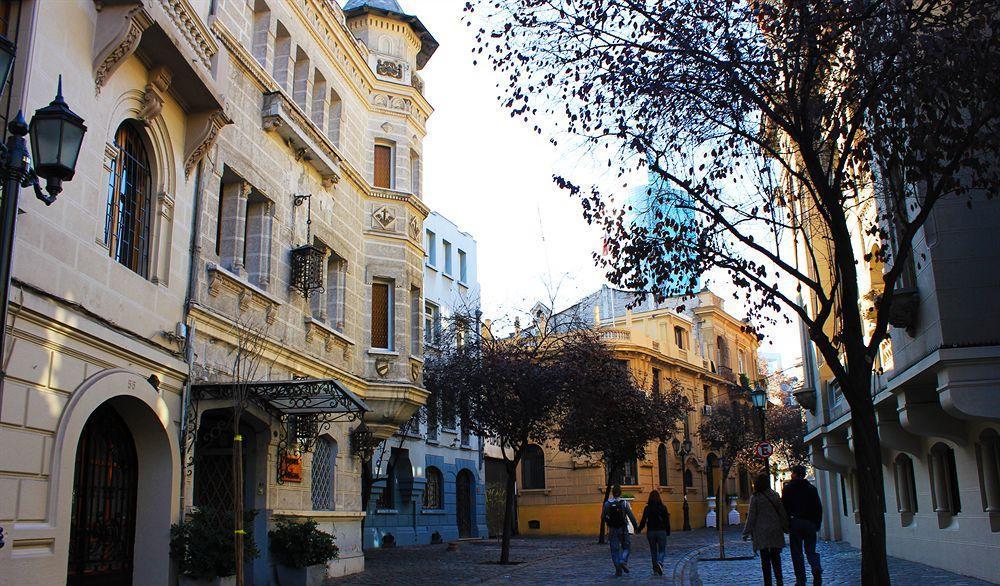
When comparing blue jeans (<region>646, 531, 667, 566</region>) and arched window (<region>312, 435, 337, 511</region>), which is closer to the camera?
arched window (<region>312, 435, 337, 511</region>)

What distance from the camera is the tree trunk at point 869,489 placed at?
9.48m

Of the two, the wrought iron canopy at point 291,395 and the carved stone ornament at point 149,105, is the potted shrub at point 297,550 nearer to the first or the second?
the wrought iron canopy at point 291,395

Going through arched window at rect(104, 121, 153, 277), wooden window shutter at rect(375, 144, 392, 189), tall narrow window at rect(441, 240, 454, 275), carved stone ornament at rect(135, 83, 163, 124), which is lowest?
arched window at rect(104, 121, 153, 277)

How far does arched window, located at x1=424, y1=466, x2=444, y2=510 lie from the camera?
112 feet

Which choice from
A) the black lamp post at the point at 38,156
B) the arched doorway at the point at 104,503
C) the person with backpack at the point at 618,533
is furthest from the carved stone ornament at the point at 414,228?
the black lamp post at the point at 38,156

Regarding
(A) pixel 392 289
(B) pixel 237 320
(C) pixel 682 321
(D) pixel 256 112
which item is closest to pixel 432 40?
(A) pixel 392 289

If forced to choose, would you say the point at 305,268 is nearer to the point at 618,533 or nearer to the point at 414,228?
the point at 414,228

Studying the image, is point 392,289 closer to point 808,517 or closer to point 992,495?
point 808,517

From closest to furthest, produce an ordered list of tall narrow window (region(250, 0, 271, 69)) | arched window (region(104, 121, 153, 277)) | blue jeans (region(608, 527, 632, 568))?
arched window (region(104, 121, 153, 277)), tall narrow window (region(250, 0, 271, 69)), blue jeans (region(608, 527, 632, 568))

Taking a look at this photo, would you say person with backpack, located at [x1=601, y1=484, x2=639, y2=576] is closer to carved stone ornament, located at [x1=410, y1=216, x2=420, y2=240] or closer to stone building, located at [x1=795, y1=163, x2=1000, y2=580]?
stone building, located at [x1=795, y1=163, x2=1000, y2=580]

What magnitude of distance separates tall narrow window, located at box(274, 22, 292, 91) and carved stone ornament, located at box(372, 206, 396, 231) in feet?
14.5

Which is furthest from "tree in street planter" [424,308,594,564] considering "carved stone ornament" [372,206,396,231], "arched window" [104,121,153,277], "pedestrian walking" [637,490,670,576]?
"arched window" [104,121,153,277]

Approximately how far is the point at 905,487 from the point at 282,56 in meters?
15.9

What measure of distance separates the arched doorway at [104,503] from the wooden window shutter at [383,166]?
35.6ft
